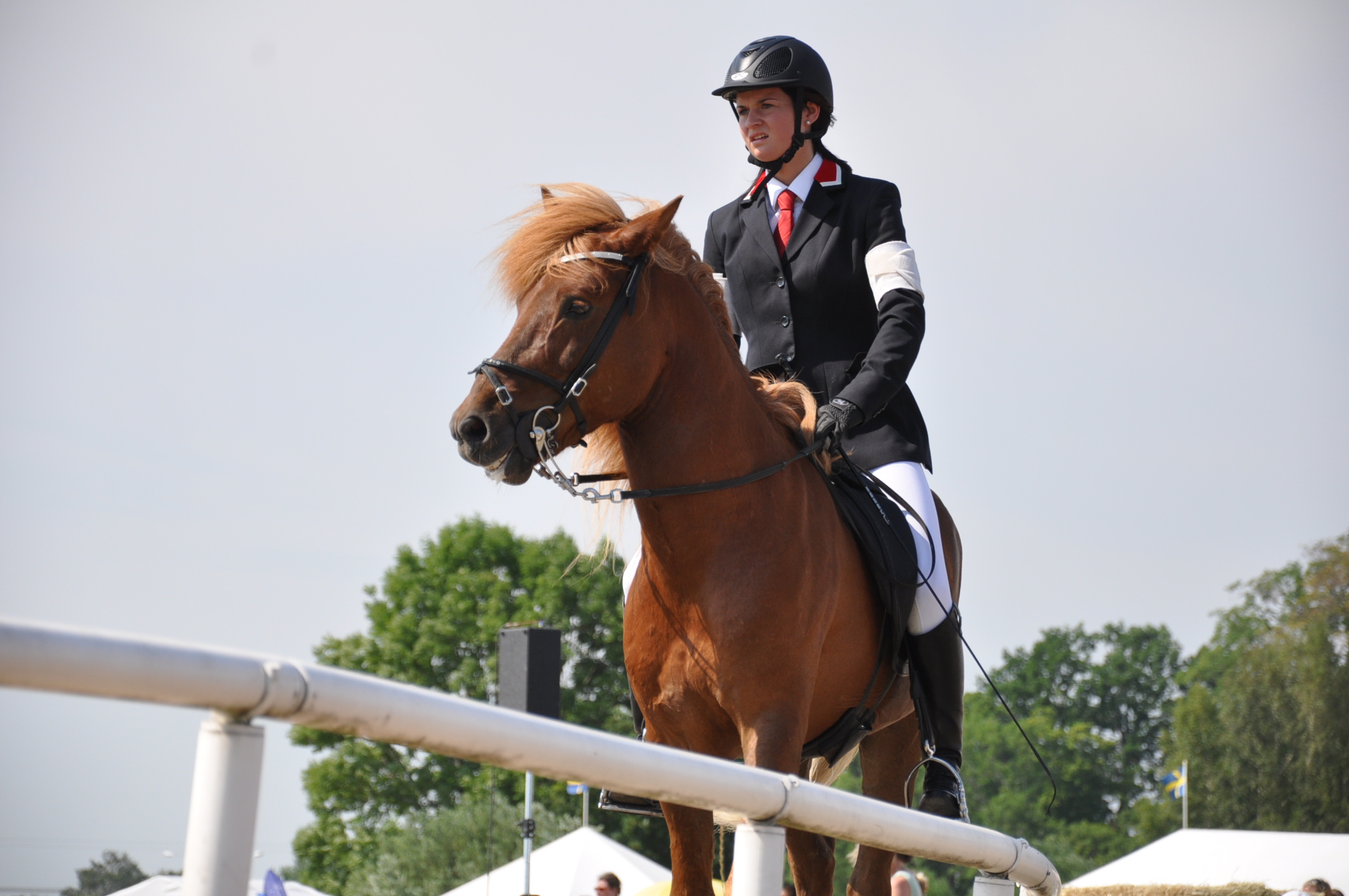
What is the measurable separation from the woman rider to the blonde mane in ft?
0.87

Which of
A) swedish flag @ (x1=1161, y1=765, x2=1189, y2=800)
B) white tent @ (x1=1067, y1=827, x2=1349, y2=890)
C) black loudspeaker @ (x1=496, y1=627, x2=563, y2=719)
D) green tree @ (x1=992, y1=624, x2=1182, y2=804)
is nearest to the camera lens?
black loudspeaker @ (x1=496, y1=627, x2=563, y2=719)

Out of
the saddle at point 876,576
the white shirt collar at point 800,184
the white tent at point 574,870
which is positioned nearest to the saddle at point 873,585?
the saddle at point 876,576

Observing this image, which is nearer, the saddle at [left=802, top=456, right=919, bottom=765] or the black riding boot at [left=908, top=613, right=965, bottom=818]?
the saddle at [left=802, top=456, right=919, bottom=765]

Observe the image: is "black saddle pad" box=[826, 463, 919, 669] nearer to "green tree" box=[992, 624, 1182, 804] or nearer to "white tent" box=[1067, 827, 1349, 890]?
"white tent" box=[1067, 827, 1349, 890]

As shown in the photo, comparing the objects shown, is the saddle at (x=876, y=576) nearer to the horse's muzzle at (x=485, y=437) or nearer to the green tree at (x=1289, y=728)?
the horse's muzzle at (x=485, y=437)

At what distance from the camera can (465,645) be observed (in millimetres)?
40656

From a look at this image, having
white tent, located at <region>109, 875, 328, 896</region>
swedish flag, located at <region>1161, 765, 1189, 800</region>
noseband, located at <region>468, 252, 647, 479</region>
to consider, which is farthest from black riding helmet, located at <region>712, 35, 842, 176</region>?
swedish flag, located at <region>1161, 765, 1189, 800</region>

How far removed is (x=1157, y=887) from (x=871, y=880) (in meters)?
10.8

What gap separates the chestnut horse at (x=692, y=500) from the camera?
11.9 ft

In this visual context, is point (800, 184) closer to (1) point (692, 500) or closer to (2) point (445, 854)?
(1) point (692, 500)

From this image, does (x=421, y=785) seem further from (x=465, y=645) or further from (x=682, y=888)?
(x=682, y=888)

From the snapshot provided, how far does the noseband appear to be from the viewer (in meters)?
3.46

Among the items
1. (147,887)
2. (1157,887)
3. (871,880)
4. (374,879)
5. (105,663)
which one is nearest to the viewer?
(105,663)

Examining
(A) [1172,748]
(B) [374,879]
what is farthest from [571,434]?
(A) [1172,748]
